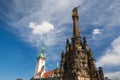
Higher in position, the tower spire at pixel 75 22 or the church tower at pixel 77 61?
the tower spire at pixel 75 22

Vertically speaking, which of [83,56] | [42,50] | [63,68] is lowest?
[63,68]

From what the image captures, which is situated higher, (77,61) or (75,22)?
(75,22)

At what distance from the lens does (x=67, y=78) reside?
3070 cm

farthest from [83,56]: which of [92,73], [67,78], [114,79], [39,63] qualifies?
[39,63]

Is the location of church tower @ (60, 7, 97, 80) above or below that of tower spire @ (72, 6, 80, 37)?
below

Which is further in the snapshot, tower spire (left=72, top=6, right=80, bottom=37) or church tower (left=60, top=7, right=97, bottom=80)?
tower spire (left=72, top=6, right=80, bottom=37)

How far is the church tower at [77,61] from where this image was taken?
1193 inches

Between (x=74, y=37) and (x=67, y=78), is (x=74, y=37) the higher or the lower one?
the higher one

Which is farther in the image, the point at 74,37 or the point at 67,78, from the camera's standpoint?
the point at 74,37

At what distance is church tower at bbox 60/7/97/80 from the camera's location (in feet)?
99.4

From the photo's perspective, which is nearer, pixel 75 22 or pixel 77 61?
pixel 77 61

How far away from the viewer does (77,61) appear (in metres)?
30.9

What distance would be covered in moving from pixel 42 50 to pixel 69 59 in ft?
271

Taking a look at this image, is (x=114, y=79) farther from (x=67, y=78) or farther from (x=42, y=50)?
(x=42, y=50)
